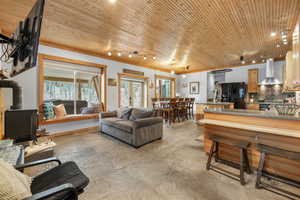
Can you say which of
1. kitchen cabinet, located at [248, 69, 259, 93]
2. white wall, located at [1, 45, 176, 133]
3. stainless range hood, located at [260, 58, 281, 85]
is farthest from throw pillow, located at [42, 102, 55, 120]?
kitchen cabinet, located at [248, 69, 259, 93]

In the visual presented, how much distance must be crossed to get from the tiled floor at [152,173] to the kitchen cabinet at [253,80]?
4482 millimetres

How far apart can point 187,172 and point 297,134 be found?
1.56m

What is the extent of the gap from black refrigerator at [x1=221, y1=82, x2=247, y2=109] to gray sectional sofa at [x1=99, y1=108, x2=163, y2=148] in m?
4.32

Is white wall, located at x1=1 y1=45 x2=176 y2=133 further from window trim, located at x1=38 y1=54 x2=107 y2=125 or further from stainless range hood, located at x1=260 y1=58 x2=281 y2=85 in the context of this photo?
stainless range hood, located at x1=260 y1=58 x2=281 y2=85

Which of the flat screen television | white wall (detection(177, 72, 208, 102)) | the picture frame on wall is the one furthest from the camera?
the picture frame on wall

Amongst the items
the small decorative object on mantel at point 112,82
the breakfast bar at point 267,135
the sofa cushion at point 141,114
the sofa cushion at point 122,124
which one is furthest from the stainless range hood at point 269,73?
the small decorative object on mantel at point 112,82

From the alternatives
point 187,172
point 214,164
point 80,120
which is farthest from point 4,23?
point 214,164

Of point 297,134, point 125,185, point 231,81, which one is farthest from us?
point 231,81

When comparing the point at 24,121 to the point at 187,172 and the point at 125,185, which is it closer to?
the point at 125,185

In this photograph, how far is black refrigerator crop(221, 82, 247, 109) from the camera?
5.86 m

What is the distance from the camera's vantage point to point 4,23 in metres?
2.80

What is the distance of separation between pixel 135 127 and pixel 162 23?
2.43 m

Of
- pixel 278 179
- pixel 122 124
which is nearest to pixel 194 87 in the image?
pixel 122 124

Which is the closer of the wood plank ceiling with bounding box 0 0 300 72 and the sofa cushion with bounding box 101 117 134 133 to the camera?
the wood plank ceiling with bounding box 0 0 300 72
